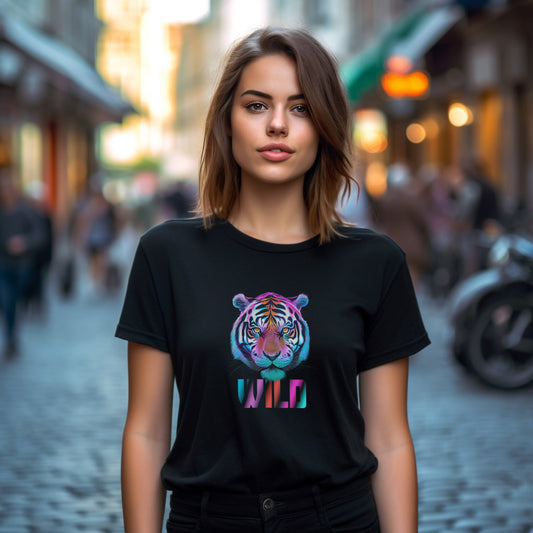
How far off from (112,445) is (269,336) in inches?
205

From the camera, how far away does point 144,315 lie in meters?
2.38

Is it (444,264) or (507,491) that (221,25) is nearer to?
(444,264)

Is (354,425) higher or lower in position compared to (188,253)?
lower

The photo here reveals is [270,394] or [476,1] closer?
[270,394]

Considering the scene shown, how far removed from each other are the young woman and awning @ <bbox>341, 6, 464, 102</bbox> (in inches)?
800

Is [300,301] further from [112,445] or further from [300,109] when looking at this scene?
[112,445]

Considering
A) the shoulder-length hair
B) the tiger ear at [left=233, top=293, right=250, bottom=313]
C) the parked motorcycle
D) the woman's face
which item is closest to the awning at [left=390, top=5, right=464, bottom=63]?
the parked motorcycle

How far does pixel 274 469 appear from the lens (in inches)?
89.1

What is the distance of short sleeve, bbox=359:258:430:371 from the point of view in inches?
96.0

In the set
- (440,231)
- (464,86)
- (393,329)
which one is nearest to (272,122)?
(393,329)

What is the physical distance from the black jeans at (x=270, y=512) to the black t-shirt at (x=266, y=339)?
0.02 m

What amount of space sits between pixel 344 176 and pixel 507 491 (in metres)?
3.87

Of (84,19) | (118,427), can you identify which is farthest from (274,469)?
(84,19)

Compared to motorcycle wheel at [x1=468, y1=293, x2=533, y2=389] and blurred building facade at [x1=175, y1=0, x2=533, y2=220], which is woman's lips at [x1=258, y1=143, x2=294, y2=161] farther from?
blurred building facade at [x1=175, y1=0, x2=533, y2=220]
